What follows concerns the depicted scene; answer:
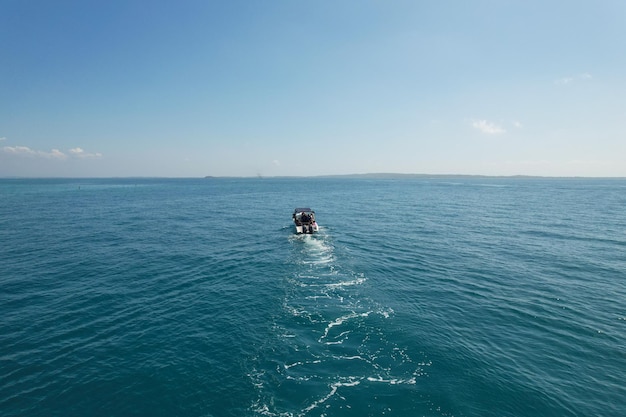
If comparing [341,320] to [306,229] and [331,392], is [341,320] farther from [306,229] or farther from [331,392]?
[306,229]

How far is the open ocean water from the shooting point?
21.4m

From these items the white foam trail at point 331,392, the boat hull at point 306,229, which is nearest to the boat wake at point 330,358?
the white foam trail at point 331,392

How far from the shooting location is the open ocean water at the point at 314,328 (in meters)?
21.4

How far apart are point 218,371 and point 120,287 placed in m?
24.2

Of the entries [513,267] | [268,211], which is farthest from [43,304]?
[268,211]

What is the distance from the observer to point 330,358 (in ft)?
83.5

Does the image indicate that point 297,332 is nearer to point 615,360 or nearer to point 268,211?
point 615,360

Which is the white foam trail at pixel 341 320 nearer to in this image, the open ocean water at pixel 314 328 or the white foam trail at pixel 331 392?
the open ocean water at pixel 314 328

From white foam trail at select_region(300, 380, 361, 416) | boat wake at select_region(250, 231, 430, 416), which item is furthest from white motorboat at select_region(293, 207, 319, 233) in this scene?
white foam trail at select_region(300, 380, 361, 416)

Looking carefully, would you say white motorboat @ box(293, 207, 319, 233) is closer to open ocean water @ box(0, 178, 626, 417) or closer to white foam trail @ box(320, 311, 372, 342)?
open ocean water @ box(0, 178, 626, 417)

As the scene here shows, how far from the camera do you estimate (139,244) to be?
198 ft

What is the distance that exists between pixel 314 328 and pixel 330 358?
4.86 metres

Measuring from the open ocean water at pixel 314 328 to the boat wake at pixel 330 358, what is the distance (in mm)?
133

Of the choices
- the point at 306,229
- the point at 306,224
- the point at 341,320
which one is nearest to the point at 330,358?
the point at 341,320
